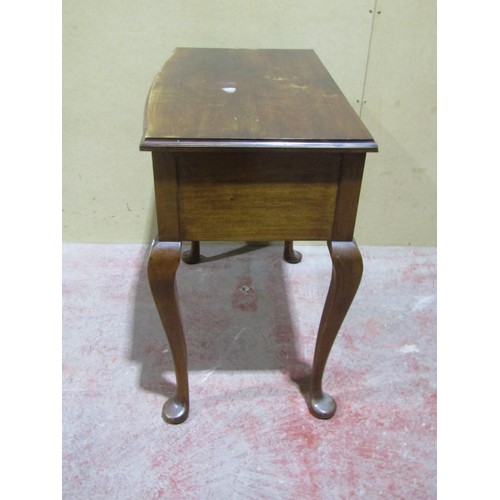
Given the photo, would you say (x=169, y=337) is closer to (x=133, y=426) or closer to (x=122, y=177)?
(x=133, y=426)

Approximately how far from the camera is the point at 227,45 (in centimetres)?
145

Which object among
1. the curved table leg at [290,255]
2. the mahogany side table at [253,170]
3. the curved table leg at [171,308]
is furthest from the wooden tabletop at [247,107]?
the curved table leg at [290,255]

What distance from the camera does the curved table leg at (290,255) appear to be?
1.69 metres

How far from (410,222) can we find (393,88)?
504 millimetres

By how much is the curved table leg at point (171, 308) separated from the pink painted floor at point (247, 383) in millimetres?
38

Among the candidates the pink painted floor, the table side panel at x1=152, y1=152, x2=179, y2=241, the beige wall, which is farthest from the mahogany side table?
the beige wall

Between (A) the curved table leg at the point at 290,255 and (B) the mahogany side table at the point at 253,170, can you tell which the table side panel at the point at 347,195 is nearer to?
(B) the mahogany side table at the point at 253,170

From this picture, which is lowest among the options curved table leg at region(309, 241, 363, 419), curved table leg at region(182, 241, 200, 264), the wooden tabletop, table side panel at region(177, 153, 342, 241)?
curved table leg at region(182, 241, 200, 264)

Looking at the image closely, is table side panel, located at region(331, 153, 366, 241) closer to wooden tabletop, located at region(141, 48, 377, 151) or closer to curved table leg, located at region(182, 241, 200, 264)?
wooden tabletop, located at region(141, 48, 377, 151)

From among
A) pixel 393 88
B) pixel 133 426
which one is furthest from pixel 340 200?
pixel 393 88

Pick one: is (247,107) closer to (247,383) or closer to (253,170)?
(253,170)

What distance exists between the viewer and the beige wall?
1.40m

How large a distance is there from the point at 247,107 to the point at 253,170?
0.16 meters

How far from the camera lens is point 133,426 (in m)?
1.13
